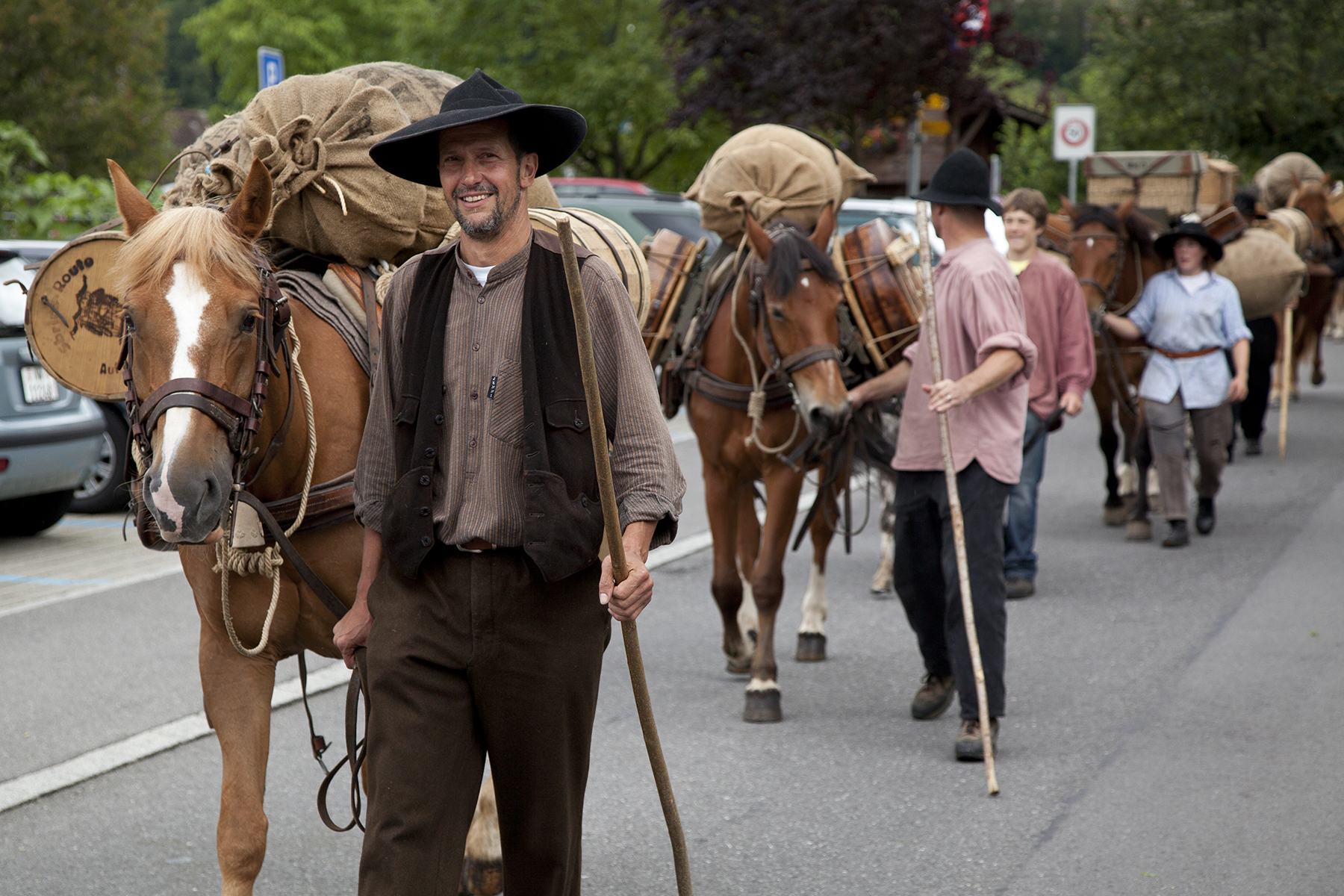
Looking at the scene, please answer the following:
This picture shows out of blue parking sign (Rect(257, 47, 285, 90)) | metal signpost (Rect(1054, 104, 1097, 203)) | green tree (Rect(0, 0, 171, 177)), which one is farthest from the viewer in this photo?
Result: green tree (Rect(0, 0, 171, 177))

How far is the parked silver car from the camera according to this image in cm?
891

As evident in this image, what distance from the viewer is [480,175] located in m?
3.09

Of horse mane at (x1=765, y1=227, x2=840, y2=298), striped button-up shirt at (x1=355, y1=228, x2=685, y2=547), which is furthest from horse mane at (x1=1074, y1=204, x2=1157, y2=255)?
striped button-up shirt at (x1=355, y1=228, x2=685, y2=547)

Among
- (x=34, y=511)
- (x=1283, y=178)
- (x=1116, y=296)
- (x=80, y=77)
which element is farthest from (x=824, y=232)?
(x=80, y=77)

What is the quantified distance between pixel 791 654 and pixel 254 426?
4377 mm

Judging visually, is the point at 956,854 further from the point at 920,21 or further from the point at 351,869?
the point at 920,21

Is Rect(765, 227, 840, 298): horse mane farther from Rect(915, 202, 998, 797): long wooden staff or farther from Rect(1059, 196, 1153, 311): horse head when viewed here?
Rect(1059, 196, 1153, 311): horse head

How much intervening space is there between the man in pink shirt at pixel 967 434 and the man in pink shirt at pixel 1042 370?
254cm

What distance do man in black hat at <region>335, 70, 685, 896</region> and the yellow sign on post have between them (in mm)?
20542

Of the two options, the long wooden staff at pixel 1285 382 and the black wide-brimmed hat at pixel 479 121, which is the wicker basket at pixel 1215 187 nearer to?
the long wooden staff at pixel 1285 382

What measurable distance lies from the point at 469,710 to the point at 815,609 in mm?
4168

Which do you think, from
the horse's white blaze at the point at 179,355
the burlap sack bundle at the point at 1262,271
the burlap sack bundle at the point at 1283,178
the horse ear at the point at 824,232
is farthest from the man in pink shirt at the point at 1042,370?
the burlap sack bundle at the point at 1283,178

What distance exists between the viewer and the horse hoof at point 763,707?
6.02 metres

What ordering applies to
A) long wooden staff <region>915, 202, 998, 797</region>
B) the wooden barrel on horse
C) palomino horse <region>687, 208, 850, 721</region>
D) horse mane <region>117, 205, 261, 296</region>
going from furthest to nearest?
1. the wooden barrel on horse
2. palomino horse <region>687, 208, 850, 721</region>
3. long wooden staff <region>915, 202, 998, 797</region>
4. horse mane <region>117, 205, 261, 296</region>
